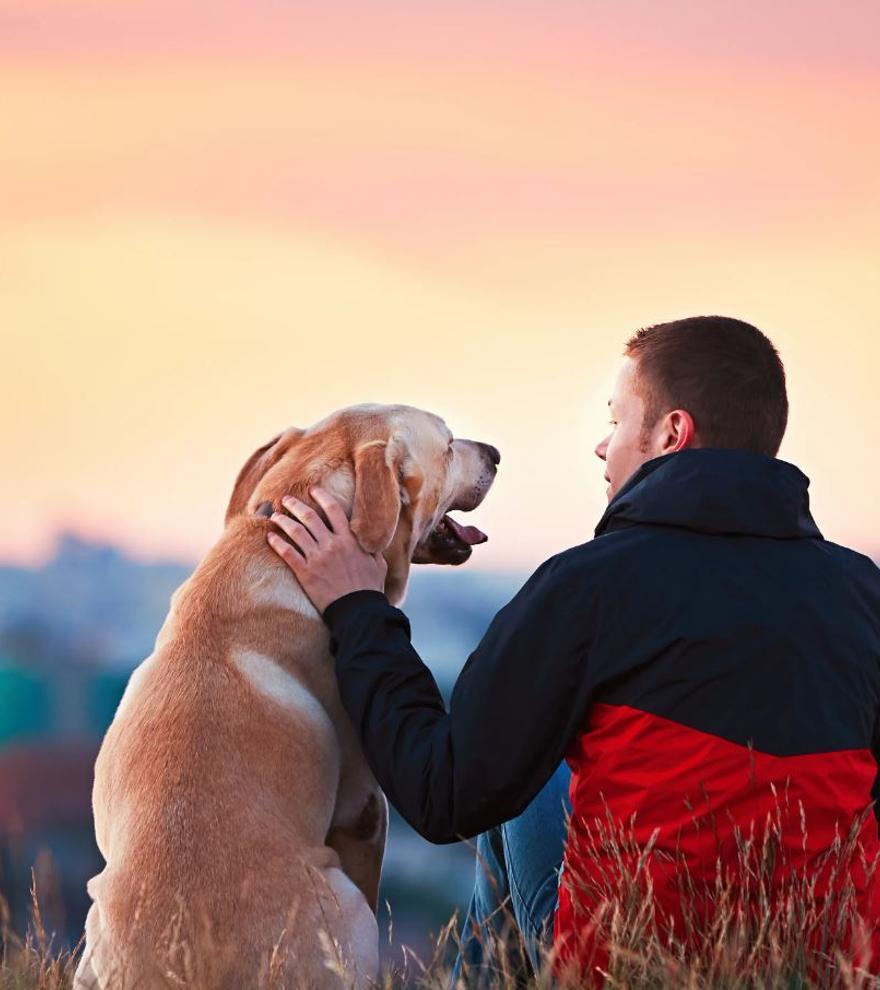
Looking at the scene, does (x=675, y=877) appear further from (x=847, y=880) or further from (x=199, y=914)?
(x=199, y=914)

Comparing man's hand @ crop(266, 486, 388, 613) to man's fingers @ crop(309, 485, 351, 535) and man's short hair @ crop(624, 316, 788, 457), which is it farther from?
man's short hair @ crop(624, 316, 788, 457)

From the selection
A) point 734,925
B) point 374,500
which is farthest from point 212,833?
point 734,925

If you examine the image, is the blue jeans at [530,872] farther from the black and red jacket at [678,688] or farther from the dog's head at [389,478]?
the dog's head at [389,478]

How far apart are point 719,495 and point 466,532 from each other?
177 centimetres

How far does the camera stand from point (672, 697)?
2.98 metres

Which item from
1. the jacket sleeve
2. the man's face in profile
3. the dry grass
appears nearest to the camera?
the dry grass

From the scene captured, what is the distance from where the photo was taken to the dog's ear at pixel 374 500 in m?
3.97

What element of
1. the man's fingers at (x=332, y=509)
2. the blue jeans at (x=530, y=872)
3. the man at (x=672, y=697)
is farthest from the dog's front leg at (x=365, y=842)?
the man's fingers at (x=332, y=509)

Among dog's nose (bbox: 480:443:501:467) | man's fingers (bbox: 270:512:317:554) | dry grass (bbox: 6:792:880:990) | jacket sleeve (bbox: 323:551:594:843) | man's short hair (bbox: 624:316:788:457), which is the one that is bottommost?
dry grass (bbox: 6:792:880:990)

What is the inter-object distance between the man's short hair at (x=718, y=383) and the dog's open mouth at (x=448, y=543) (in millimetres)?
1266

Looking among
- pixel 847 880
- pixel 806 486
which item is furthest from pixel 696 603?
pixel 847 880

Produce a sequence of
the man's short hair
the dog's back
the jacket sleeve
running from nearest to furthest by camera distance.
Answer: the jacket sleeve → the dog's back → the man's short hair

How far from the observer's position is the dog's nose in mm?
4888

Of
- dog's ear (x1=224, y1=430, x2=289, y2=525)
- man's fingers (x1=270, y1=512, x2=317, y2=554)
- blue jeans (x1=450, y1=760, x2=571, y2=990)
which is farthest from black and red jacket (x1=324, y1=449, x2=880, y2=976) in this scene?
dog's ear (x1=224, y1=430, x2=289, y2=525)
